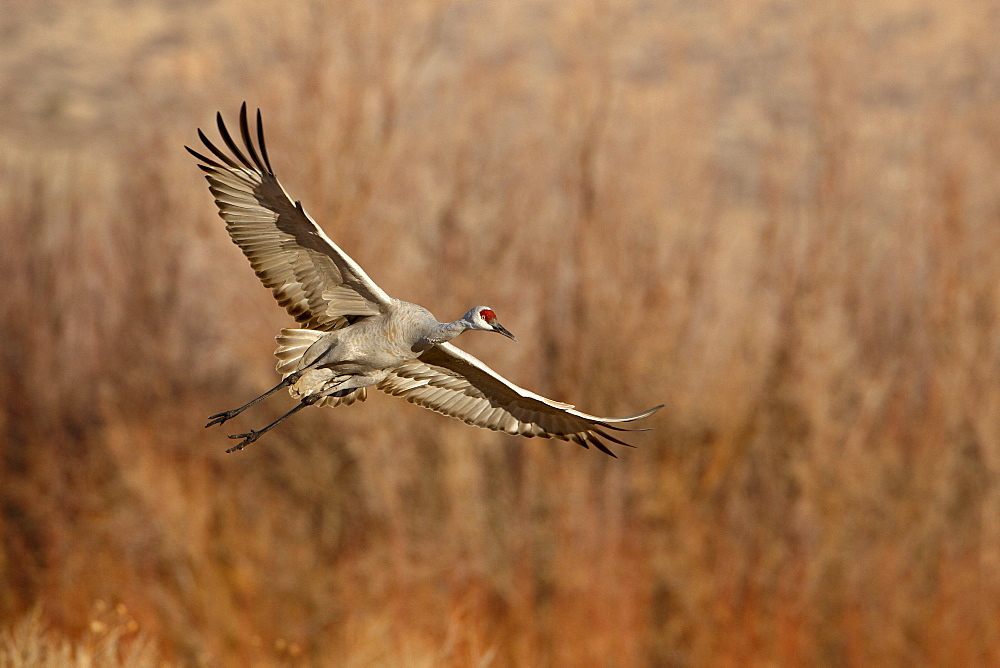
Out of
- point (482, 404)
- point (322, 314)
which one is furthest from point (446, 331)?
point (482, 404)

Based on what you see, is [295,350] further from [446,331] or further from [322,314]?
[446,331]

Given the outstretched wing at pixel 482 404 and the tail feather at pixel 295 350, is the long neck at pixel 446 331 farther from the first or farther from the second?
the outstretched wing at pixel 482 404

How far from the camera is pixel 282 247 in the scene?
168 inches

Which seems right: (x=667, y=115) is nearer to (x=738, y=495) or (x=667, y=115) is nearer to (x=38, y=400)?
(x=738, y=495)

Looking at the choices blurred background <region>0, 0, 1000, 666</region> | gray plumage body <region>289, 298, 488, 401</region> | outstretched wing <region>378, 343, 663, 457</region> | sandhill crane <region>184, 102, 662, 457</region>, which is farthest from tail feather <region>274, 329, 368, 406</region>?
blurred background <region>0, 0, 1000, 666</region>

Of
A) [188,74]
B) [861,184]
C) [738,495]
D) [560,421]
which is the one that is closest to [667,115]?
[861,184]

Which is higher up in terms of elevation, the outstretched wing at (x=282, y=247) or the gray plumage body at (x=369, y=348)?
the outstretched wing at (x=282, y=247)

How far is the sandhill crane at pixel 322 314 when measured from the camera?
3.82 metres

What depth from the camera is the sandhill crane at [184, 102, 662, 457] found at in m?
3.82

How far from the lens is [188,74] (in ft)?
57.4

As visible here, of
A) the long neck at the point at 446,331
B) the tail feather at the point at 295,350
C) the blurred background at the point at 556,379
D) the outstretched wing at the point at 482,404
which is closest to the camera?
the long neck at the point at 446,331

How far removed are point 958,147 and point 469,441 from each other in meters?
8.24

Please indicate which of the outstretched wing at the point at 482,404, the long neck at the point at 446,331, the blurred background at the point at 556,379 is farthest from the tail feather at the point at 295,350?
the blurred background at the point at 556,379

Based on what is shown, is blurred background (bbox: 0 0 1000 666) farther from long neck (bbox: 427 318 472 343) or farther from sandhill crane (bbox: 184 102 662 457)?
long neck (bbox: 427 318 472 343)
